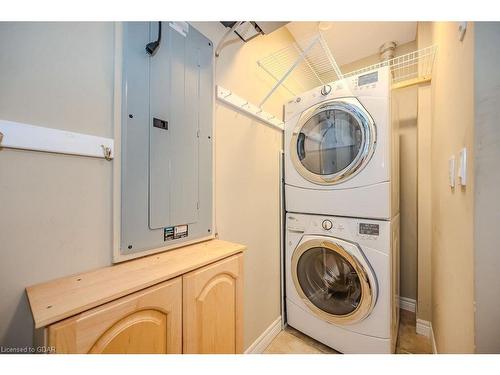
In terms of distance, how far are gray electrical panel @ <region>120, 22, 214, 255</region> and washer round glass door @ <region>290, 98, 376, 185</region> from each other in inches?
28.8

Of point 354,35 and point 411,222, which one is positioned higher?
point 354,35

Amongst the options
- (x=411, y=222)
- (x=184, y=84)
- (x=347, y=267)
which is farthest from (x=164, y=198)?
(x=411, y=222)

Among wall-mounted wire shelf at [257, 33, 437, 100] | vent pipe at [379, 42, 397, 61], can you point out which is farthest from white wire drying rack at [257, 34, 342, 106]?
vent pipe at [379, 42, 397, 61]

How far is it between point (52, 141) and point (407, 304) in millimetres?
2815

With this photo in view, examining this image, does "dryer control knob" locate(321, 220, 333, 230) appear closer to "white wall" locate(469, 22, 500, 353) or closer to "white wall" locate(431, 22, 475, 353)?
"white wall" locate(431, 22, 475, 353)

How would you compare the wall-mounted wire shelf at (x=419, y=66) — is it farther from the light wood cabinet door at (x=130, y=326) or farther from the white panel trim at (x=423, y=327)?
the white panel trim at (x=423, y=327)

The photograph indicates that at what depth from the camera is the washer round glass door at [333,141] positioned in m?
1.22

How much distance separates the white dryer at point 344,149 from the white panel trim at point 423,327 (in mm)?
1100

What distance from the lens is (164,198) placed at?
0.87 meters

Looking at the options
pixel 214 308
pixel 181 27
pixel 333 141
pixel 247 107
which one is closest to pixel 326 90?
pixel 333 141

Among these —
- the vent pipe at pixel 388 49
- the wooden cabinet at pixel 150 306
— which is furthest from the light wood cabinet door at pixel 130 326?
the vent pipe at pixel 388 49

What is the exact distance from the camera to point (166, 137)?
0.88 meters
